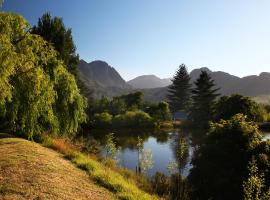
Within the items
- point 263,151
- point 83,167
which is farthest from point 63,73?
point 263,151

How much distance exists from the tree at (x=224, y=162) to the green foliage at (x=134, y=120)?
153 ft

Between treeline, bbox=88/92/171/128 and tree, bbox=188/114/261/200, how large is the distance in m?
46.4

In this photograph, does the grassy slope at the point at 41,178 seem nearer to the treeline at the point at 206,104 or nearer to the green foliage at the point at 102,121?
the treeline at the point at 206,104

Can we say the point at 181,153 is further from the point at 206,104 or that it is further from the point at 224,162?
the point at 206,104

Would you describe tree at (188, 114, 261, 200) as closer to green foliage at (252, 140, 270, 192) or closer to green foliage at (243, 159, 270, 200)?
green foliage at (252, 140, 270, 192)

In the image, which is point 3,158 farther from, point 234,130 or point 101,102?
point 101,102

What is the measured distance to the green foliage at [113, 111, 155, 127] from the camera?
61469mm

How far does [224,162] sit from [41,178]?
A: 25.8 ft

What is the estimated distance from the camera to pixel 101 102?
Answer: 72250mm

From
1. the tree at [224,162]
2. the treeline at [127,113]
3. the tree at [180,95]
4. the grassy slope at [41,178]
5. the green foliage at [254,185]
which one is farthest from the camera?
the tree at [180,95]

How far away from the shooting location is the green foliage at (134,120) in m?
61.5

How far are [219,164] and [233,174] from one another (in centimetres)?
84

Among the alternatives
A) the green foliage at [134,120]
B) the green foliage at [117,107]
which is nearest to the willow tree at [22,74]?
the green foliage at [134,120]

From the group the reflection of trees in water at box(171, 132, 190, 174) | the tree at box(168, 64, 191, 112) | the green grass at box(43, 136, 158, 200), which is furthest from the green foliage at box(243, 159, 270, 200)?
the tree at box(168, 64, 191, 112)
